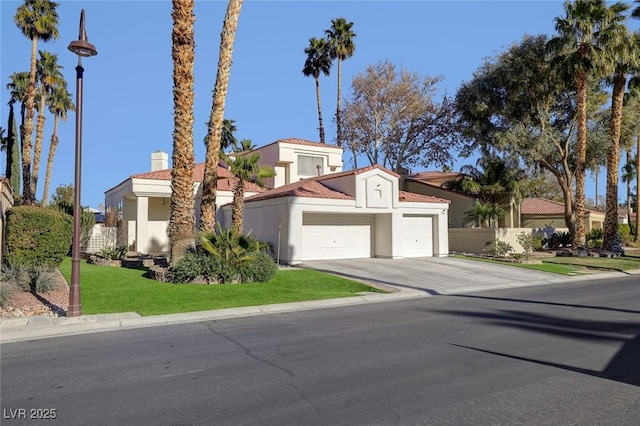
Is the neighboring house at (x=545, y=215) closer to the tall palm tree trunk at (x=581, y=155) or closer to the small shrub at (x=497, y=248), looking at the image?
the tall palm tree trunk at (x=581, y=155)

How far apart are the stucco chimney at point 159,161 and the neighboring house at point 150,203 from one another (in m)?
3.46

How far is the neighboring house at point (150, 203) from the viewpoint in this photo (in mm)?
27172

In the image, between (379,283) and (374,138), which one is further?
(374,138)

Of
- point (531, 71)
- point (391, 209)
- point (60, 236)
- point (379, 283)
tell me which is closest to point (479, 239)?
point (391, 209)

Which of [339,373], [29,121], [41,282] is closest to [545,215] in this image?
[29,121]

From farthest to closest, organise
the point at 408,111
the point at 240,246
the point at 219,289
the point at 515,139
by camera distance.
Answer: the point at 408,111
the point at 515,139
the point at 240,246
the point at 219,289

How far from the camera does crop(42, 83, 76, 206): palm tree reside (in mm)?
39875

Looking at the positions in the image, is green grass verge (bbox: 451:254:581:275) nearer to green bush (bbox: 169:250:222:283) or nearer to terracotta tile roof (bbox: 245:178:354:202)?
terracotta tile roof (bbox: 245:178:354:202)

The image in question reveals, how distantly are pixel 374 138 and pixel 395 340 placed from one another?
119 ft

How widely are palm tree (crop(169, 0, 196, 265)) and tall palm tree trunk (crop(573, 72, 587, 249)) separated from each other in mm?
24222

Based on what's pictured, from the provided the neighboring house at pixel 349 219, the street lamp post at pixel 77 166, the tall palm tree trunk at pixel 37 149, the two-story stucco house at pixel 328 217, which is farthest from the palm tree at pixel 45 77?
the street lamp post at pixel 77 166

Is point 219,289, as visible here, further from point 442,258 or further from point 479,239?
point 479,239

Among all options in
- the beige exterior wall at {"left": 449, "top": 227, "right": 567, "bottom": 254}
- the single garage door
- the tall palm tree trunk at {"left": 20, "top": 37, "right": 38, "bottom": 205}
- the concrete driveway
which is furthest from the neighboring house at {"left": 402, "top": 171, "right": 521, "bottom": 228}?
the tall palm tree trunk at {"left": 20, "top": 37, "right": 38, "bottom": 205}

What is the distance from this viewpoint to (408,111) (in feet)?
139
